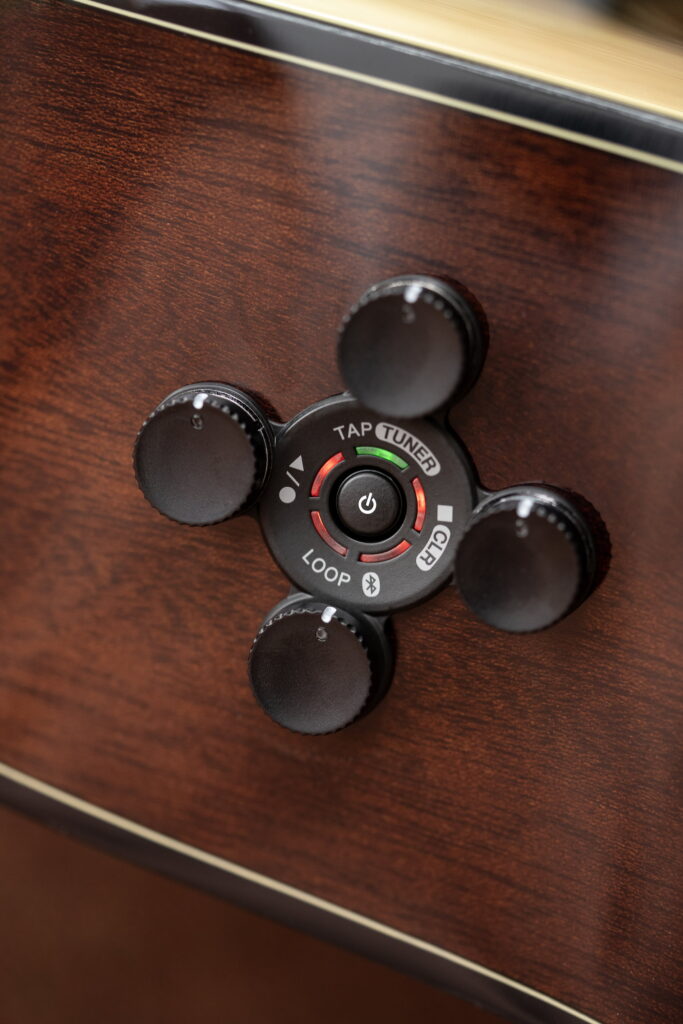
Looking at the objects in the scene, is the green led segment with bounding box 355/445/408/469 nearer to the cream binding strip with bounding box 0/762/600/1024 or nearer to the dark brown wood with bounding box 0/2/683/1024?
the dark brown wood with bounding box 0/2/683/1024

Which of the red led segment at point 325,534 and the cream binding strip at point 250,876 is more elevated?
the red led segment at point 325,534

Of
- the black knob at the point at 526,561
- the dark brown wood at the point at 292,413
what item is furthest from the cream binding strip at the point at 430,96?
the black knob at the point at 526,561

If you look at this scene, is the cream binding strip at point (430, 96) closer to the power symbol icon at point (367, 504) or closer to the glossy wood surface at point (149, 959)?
the power symbol icon at point (367, 504)

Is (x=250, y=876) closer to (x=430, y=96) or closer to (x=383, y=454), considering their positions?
(x=383, y=454)

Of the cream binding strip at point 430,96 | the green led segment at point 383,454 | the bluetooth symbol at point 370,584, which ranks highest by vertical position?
the cream binding strip at point 430,96

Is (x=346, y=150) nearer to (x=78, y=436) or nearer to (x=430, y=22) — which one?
(x=430, y=22)

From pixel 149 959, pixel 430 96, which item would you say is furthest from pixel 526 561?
pixel 149 959

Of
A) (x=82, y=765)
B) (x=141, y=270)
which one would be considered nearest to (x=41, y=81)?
(x=141, y=270)

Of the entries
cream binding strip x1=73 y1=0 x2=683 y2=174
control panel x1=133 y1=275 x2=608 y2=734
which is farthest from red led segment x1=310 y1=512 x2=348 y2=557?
cream binding strip x1=73 y1=0 x2=683 y2=174
